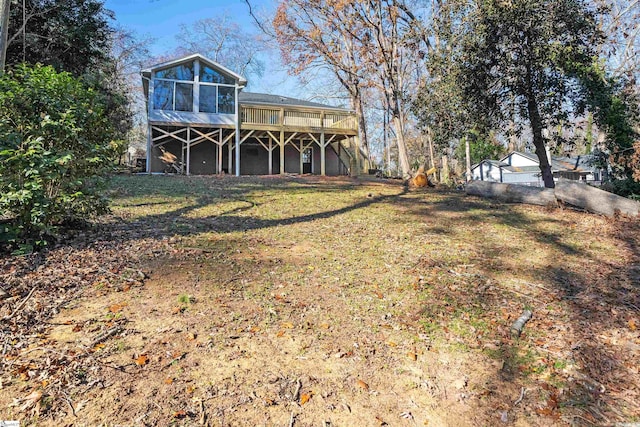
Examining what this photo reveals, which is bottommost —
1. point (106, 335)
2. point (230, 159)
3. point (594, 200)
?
point (106, 335)

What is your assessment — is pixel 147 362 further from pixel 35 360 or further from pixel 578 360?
pixel 578 360

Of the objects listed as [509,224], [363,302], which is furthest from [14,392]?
[509,224]

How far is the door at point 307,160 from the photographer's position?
2143 cm

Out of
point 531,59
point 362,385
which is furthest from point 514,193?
point 362,385

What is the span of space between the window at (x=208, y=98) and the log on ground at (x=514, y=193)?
40.2 ft

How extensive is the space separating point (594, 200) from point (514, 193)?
1.83 metres

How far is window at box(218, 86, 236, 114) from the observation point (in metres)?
16.8

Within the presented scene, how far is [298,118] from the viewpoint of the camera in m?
18.2

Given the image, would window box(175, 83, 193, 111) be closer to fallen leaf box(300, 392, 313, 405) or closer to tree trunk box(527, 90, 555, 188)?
tree trunk box(527, 90, 555, 188)

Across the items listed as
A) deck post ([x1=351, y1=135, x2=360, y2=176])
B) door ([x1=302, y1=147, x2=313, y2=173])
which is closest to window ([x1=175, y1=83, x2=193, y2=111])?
door ([x1=302, y1=147, x2=313, y2=173])

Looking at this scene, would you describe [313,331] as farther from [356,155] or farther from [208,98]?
[356,155]

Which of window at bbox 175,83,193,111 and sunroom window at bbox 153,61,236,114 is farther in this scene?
window at bbox 175,83,193,111

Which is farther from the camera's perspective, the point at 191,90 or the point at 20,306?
the point at 191,90

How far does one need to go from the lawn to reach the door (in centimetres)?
1632
